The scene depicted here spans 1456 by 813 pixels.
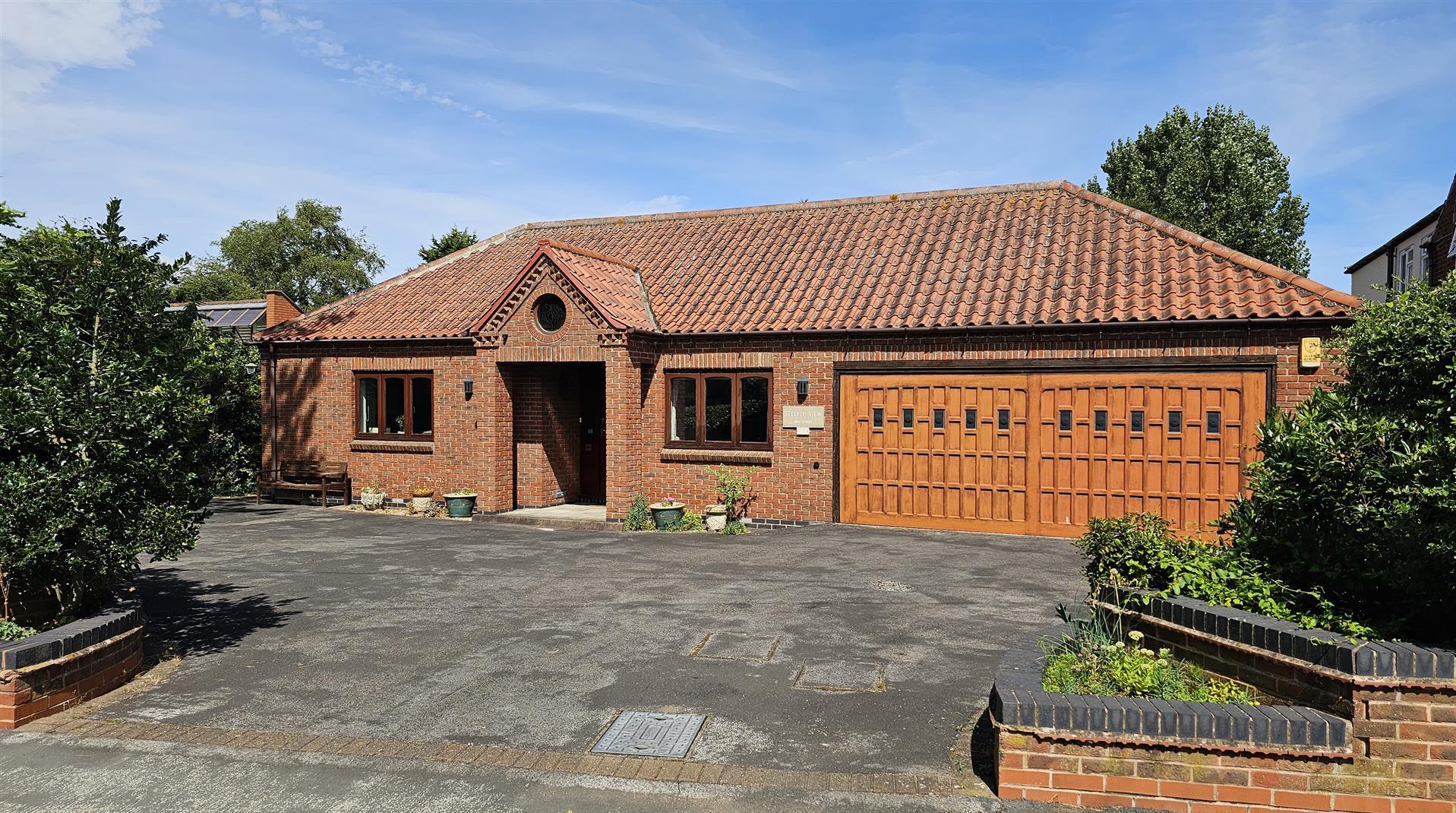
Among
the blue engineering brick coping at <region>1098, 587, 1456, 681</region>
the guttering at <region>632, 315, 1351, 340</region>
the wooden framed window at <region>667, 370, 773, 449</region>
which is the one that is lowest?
the blue engineering brick coping at <region>1098, 587, 1456, 681</region>

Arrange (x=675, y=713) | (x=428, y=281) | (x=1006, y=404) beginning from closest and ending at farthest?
(x=675, y=713), (x=1006, y=404), (x=428, y=281)

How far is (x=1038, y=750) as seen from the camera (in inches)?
187

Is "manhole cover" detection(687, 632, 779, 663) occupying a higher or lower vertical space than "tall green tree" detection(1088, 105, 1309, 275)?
lower

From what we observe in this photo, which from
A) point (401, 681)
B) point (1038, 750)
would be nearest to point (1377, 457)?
point (1038, 750)

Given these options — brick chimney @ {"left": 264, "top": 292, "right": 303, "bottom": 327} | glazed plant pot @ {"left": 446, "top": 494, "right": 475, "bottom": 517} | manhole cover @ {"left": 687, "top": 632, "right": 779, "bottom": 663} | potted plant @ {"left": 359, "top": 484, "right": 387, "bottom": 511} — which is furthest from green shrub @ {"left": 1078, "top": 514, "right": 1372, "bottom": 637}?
brick chimney @ {"left": 264, "top": 292, "right": 303, "bottom": 327}

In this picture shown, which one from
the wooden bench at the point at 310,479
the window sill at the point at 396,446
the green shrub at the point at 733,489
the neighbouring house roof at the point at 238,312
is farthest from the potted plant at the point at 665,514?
the neighbouring house roof at the point at 238,312

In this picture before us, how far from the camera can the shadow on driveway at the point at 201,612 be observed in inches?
315

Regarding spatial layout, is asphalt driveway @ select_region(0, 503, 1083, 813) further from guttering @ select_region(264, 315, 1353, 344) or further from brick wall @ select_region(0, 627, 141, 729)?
guttering @ select_region(264, 315, 1353, 344)

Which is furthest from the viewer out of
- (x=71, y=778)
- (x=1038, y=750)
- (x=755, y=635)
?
(x=755, y=635)

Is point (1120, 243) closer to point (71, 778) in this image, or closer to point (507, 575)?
point (507, 575)

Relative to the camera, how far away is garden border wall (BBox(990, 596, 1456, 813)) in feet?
14.7

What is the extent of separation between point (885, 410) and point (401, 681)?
9.63 m

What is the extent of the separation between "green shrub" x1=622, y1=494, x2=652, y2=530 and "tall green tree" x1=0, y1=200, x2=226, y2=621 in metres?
8.40

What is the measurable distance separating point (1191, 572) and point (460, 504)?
1354 cm
